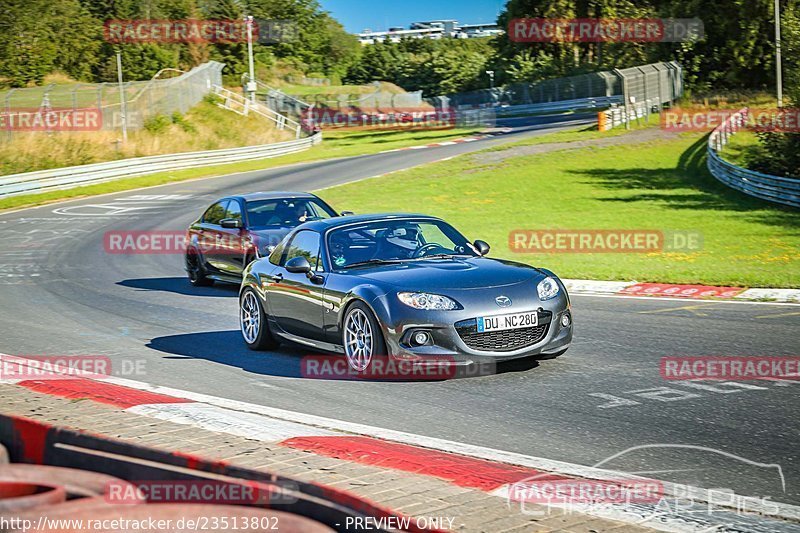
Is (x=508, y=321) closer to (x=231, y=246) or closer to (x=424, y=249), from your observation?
(x=424, y=249)

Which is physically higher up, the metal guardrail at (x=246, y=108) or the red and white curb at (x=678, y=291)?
the metal guardrail at (x=246, y=108)

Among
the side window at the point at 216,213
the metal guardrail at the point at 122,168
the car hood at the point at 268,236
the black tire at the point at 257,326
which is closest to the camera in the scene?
the black tire at the point at 257,326

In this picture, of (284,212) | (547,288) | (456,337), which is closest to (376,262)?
(456,337)

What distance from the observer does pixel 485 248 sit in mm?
10477

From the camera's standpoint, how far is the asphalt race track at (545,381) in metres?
6.51

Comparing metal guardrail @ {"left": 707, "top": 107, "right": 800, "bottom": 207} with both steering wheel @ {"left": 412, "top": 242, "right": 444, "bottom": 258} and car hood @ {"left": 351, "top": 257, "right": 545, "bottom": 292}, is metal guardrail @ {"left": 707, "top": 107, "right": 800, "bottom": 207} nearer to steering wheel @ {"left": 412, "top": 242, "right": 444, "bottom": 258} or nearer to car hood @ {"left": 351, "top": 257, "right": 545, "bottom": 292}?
steering wheel @ {"left": 412, "top": 242, "right": 444, "bottom": 258}

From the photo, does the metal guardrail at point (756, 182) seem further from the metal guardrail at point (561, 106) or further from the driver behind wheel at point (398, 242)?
the metal guardrail at point (561, 106)

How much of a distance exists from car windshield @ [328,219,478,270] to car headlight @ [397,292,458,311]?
1200 millimetres

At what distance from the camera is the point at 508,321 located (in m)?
8.89

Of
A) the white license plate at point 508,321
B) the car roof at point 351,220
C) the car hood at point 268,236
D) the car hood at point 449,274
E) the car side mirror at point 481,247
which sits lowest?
the white license plate at point 508,321

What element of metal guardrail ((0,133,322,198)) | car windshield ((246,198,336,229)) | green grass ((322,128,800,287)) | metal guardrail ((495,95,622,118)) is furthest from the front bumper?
metal guardrail ((495,95,622,118))

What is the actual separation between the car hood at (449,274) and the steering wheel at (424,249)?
9.5 inches

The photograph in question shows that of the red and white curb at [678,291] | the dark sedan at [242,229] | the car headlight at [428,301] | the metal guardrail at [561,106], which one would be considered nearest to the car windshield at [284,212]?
the dark sedan at [242,229]

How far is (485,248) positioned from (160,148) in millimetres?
40659
